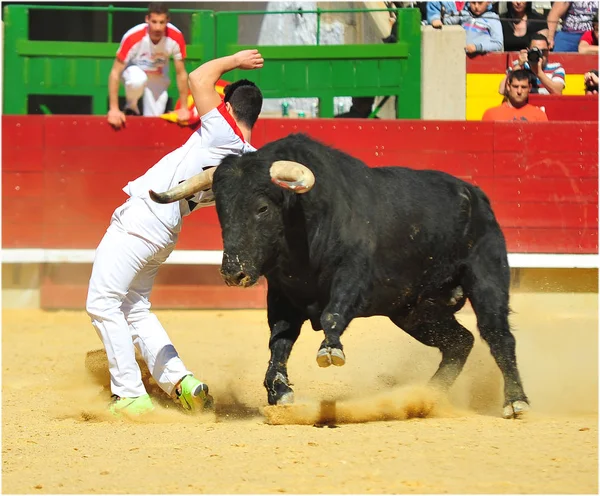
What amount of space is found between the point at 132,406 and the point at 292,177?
4.36 feet

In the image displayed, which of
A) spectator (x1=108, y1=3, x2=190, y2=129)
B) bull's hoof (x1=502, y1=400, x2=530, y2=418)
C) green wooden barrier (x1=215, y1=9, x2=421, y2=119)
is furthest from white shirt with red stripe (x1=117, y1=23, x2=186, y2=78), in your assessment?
bull's hoof (x1=502, y1=400, x2=530, y2=418)

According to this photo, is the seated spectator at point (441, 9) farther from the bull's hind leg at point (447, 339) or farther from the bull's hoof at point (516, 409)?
the bull's hoof at point (516, 409)

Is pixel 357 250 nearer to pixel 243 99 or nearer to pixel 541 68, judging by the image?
pixel 243 99

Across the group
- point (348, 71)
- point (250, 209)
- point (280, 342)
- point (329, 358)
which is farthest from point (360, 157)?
point (329, 358)

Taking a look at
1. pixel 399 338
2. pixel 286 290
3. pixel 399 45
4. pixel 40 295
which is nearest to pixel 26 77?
pixel 40 295

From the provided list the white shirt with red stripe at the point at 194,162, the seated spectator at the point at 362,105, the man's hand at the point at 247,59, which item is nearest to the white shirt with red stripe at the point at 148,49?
the seated spectator at the point at 362,105

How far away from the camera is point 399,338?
672cm

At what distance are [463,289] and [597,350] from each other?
161cm

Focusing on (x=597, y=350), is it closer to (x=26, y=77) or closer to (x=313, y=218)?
(x=313, y=218)

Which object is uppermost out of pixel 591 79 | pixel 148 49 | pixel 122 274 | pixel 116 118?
→ pixel 148 49

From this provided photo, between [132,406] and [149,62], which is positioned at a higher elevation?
[149,62]

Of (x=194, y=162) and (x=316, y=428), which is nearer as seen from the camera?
(x=316, y=428)

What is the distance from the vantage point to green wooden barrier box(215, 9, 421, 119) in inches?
345

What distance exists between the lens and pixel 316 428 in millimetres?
4238
